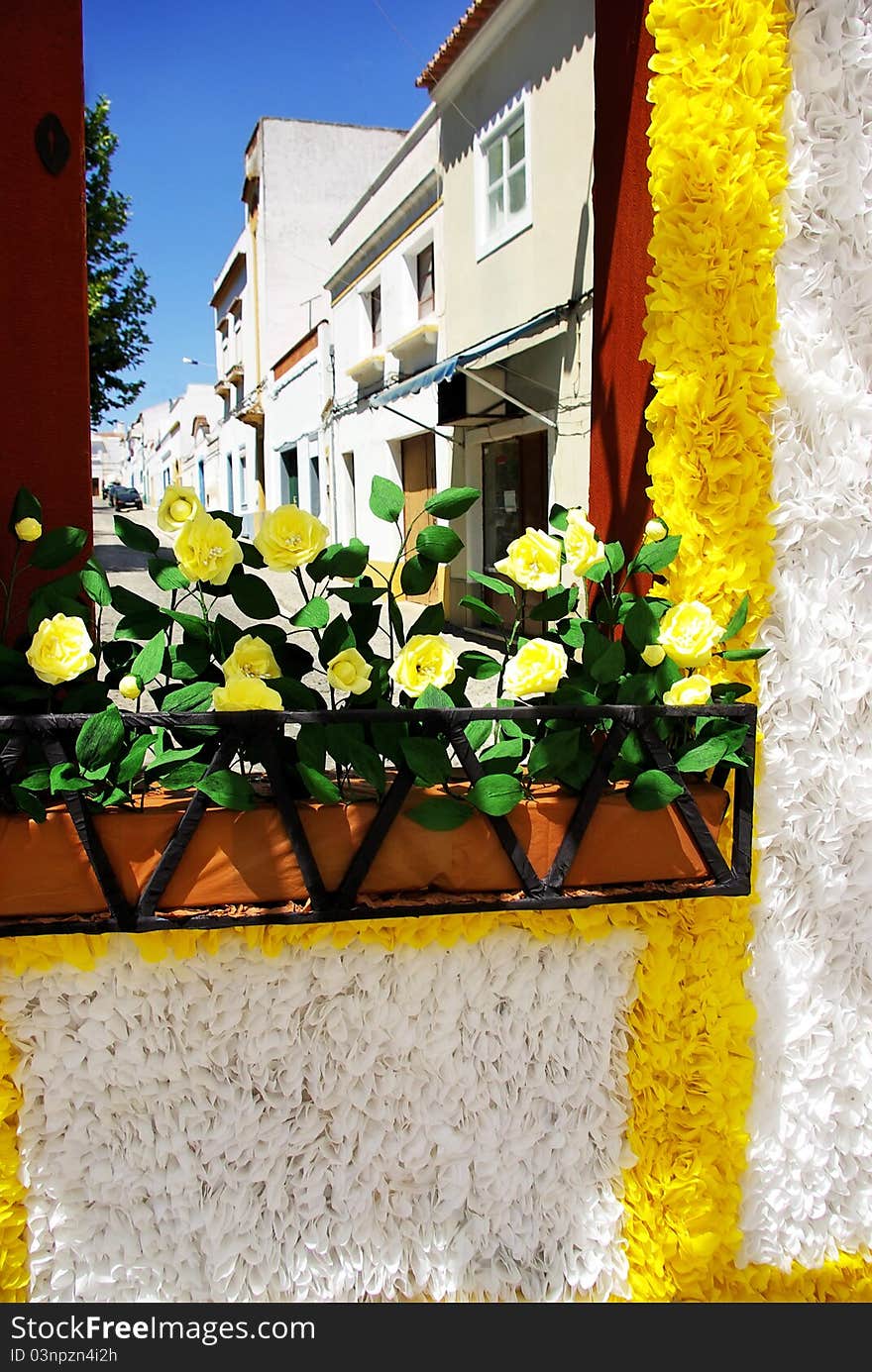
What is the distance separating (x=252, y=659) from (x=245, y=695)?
0.27 ft

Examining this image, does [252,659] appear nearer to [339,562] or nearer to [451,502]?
[339,562]

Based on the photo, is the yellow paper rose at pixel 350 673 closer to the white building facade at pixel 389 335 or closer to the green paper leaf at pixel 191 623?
the green paper leaf at pixel 191 623

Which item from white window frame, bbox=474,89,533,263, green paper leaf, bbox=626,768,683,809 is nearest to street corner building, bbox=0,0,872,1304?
green paper leaf, bbox=626,768,683,809

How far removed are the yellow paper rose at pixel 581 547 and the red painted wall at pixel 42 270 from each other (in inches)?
31.0

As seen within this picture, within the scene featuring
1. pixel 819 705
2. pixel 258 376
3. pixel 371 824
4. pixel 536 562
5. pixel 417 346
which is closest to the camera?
pixel 371 824

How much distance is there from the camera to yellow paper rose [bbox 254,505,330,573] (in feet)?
4.67

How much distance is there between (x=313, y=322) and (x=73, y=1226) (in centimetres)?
1773

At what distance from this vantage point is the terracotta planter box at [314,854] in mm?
1383

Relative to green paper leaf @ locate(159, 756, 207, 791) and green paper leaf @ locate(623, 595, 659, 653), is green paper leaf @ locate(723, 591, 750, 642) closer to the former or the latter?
green paper leaf @ locate(623, 595, 659, 653)

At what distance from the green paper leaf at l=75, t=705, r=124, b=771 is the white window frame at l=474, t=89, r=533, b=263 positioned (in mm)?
8003

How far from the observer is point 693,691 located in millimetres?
1503

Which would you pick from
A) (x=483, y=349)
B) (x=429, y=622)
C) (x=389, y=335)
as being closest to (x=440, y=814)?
(x=429, y=622)

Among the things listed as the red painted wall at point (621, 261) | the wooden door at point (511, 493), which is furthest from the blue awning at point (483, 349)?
the red painted wall at point (621, 261)

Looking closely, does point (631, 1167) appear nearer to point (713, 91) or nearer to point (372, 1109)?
point (372, 1109)
